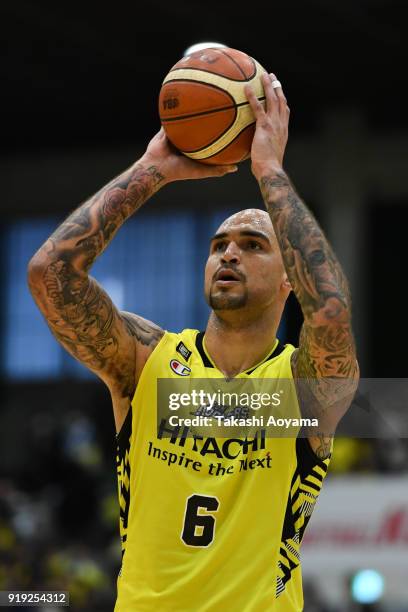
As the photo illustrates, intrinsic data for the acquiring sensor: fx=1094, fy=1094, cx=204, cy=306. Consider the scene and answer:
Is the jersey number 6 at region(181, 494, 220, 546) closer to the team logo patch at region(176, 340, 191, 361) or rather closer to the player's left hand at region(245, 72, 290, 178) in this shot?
the team logo patch at region(176, 340, 191, 361)

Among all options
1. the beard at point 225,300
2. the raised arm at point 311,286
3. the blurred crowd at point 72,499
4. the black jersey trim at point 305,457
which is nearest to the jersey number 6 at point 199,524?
the black jersey trim at point 305,457

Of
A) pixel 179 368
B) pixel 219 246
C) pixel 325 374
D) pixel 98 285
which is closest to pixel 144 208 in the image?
pixel 219 246

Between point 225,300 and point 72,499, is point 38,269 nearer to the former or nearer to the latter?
point 225,300

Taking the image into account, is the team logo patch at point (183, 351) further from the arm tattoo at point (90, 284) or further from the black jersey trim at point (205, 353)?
the arm tattoo at point (90, 284)

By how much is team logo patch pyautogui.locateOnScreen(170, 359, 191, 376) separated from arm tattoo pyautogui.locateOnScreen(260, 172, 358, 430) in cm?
53

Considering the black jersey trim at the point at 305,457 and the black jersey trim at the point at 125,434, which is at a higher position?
the black jersey trim at the point at 125,434

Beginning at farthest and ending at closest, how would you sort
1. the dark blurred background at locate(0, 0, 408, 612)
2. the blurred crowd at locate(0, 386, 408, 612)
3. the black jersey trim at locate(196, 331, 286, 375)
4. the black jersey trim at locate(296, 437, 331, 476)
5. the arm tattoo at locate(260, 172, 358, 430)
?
1. the dark blurred background at locate(0, 0, 408, 612)
2. the blurred crowd at locate(0, 386, 408, 612)
3. the black jersey trim at locate(196, 331, 286, 375)
4. the black jersey trim at locate(296, 437, 331, 476)
5. the arm tattoo at locate(260, 172, 358, 430)

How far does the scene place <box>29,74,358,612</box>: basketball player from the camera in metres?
4.11

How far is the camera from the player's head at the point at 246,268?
4477 mm

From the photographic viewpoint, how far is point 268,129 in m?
4.30

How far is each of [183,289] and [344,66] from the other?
246 inches

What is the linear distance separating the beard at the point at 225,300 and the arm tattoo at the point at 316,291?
0.33 m

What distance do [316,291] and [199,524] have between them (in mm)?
998

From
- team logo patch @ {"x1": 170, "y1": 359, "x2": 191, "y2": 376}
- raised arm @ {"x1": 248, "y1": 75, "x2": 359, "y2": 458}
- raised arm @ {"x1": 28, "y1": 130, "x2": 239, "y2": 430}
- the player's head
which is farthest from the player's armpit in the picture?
raised arm @ {"x1": 28, "y1": 130, "x2": 239, "y2": 430}
